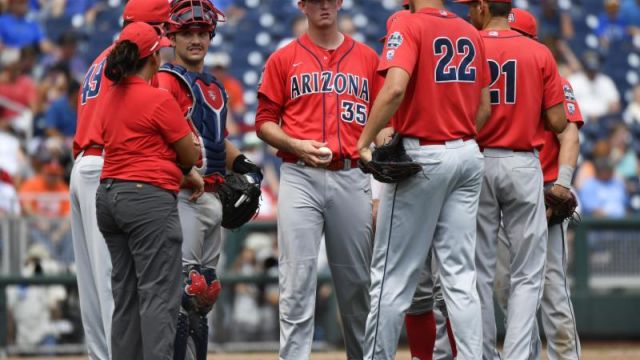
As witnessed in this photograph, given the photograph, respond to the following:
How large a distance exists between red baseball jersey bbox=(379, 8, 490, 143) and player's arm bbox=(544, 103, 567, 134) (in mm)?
793

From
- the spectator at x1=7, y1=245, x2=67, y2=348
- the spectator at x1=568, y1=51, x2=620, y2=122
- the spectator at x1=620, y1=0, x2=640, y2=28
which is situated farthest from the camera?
the spectator at x1=620, y1=0, x2=640, y2=28

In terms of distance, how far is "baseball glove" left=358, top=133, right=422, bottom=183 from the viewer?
5.82 meters

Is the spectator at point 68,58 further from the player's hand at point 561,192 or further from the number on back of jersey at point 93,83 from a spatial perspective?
the player's hand at point 561,192

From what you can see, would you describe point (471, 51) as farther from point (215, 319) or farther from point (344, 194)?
point (215, 319)

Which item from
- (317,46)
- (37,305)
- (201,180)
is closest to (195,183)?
(201,180)

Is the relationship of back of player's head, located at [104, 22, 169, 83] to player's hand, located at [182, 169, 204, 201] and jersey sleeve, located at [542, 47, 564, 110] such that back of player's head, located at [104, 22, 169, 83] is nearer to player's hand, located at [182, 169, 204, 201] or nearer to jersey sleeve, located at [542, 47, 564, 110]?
player's hand, located at [182, 169, 204, 201]

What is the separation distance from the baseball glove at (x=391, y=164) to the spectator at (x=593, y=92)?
8686 millimetres

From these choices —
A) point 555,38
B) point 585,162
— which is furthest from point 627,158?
point 555,38

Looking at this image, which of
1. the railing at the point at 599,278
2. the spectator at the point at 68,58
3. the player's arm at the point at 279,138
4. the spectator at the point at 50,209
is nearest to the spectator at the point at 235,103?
the spectator at the point at 68,58

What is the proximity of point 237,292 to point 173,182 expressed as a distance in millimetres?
4997

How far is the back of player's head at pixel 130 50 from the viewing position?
5.79 m

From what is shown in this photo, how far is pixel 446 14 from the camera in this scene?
6.07 metres

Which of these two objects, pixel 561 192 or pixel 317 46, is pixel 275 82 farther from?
pixel 561 192

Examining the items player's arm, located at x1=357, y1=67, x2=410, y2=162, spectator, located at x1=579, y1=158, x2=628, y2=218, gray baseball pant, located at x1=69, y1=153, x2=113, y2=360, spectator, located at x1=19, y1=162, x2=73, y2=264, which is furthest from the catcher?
spectator, located at x1=579, y1=158, x2=628, y2=218
